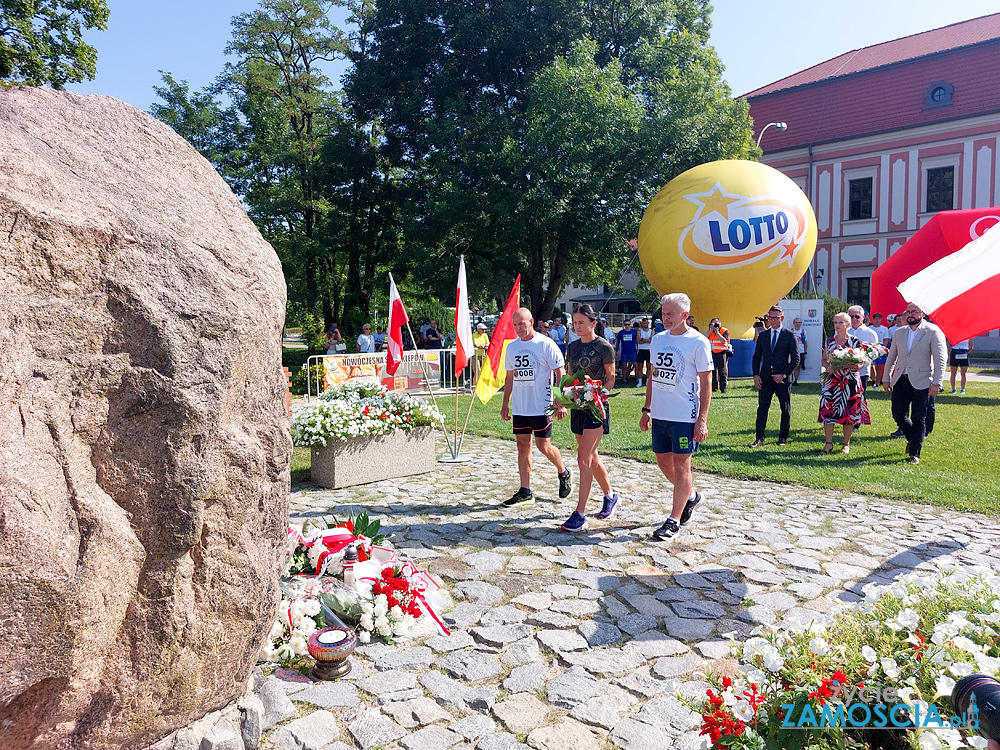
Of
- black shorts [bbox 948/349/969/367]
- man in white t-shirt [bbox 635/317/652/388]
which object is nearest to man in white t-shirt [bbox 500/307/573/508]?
man in white t-shirt [bbox 635/317/652/388]

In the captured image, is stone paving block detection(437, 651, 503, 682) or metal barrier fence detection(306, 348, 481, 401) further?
metal barrier fence detection(306, 348, 481, 401)

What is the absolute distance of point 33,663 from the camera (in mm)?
2150

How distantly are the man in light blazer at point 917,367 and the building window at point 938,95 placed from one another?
28.7 metres

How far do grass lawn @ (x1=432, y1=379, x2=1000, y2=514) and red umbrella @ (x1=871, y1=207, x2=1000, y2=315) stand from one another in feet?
10.8

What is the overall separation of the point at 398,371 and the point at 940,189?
2873cm

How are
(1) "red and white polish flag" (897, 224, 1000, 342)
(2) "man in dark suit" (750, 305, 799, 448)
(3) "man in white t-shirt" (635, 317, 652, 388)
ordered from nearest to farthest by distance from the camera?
(1) "red and white polish flag" (897, 224, 1000, 342) → (2) "man in dark suit" (750, 305, 799, 448) → (3) "man in white t-shirt" (635, 317, 652, 388)

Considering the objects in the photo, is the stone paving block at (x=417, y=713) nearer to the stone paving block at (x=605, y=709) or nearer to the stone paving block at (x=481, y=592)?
the stone paving block at (x=605, y=709)

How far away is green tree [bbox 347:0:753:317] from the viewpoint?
1934cm

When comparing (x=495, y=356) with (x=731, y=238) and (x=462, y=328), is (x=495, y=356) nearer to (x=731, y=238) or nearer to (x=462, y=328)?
(x=462, y=328)

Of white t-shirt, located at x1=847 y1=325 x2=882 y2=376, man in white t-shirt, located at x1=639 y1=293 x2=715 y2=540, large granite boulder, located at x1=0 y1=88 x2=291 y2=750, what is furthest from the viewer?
white t-shirt, located at x1=847 y1=325 x2=882 y2=376

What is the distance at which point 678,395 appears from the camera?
5816mm

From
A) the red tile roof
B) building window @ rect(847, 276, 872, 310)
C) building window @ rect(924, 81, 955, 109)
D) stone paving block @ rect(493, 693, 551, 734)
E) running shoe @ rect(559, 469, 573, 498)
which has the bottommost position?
stone paving block @ rect(493, 693, 551, 734)

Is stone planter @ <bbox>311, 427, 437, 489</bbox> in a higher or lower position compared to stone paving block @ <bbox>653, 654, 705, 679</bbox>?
higher

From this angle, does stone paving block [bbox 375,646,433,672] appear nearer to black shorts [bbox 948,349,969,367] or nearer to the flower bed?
the flower bed
